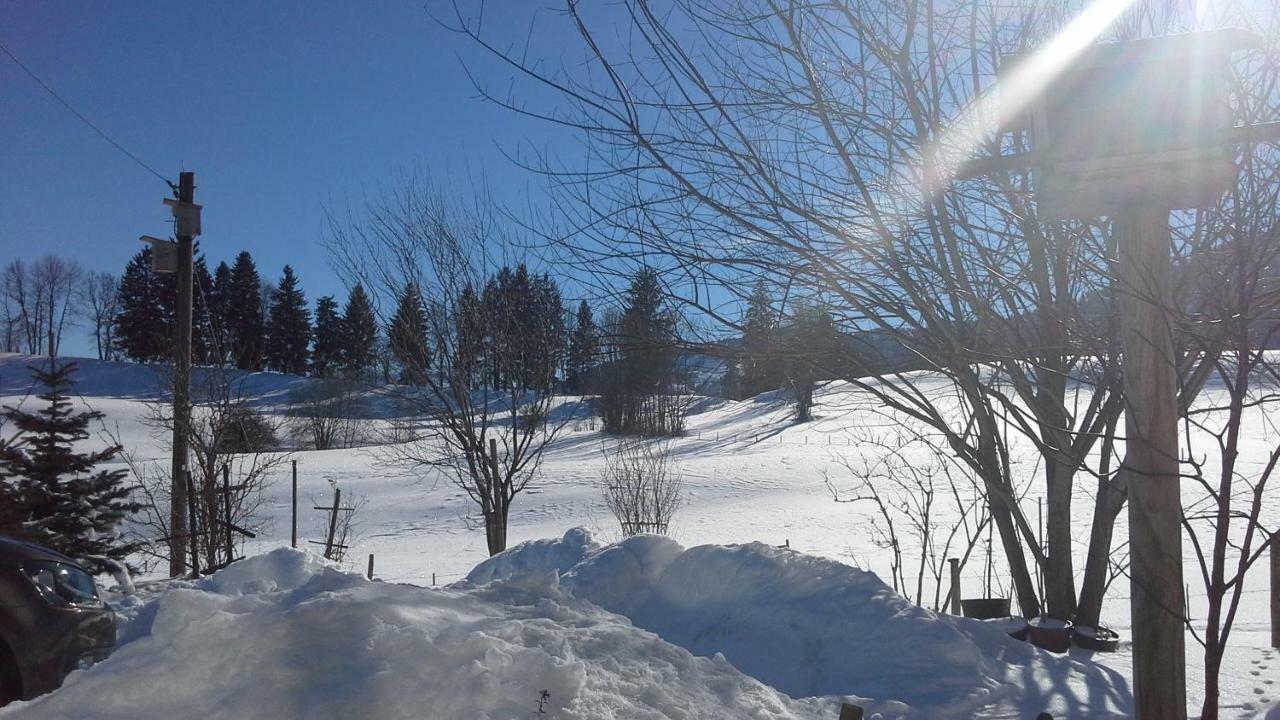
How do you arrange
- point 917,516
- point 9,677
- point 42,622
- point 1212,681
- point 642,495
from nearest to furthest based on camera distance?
point 1212,681, point 9,677, point 42,622, point 642,495, point 917,516

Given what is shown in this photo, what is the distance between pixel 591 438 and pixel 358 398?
57.4 ft

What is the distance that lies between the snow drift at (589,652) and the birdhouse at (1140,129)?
2.40 metres

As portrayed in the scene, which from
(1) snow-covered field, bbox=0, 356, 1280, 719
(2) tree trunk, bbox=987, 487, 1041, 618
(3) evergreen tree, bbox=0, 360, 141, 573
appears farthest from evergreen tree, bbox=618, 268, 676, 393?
(3) evergreen tree, bbox=0, 360, 141, 573

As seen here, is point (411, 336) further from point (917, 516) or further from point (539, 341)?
point (917, 516)

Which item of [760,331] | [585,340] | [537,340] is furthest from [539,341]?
[760,331]

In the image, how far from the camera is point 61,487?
502 inches

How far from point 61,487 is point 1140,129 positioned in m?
14.2

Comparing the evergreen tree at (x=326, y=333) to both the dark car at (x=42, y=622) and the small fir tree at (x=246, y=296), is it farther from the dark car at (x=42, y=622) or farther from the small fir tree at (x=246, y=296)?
the dark car at (x=42, y=622)

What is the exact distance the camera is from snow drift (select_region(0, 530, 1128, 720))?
2.80 m

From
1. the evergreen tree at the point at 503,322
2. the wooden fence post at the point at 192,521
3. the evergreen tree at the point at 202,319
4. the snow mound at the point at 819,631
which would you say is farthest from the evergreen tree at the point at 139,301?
the snow mound at the point at 819,631

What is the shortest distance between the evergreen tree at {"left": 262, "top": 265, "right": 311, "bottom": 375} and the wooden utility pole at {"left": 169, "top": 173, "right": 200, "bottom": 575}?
56848 mm

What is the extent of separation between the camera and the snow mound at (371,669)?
2.74 m

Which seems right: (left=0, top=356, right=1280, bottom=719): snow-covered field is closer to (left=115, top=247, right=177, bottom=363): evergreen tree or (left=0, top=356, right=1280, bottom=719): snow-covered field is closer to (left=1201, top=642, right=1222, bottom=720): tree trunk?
(left=1201, top=642, right=1222, bottom=720): tree trunk

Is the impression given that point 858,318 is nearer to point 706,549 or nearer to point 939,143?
point 939,143
